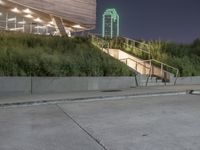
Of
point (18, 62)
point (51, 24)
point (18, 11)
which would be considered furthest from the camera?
point (51, 24)

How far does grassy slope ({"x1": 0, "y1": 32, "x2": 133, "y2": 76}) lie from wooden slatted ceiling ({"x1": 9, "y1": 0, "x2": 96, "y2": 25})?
36.6 ft

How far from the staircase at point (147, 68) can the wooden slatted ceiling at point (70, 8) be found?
854 centimetres

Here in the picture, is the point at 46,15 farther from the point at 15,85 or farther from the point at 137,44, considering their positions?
the point at 15,85

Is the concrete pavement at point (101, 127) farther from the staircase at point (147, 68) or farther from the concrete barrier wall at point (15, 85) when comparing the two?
the staircase at point (147, 68)

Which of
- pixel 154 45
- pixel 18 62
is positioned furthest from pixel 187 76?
pixel 18 62

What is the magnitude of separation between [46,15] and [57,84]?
19407 millimetres

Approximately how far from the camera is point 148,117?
775cm

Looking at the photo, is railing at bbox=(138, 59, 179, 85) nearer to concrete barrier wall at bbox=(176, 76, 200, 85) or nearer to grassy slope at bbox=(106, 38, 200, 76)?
concrete barrier wall at bbox=(176, 76, 200, 85)

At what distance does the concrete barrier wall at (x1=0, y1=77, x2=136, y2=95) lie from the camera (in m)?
12.5

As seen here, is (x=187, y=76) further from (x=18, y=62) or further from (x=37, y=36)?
(x=18, y=62)

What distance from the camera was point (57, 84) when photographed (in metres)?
13.7

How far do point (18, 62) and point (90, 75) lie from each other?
3442mm

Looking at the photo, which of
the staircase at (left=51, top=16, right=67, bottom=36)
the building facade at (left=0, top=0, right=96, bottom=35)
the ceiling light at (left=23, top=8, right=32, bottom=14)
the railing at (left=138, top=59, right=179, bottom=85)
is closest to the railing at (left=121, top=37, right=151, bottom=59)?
the railing at (left=138, top=59, right=179, bottom=85)

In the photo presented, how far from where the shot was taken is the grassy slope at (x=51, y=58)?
13414 mm
